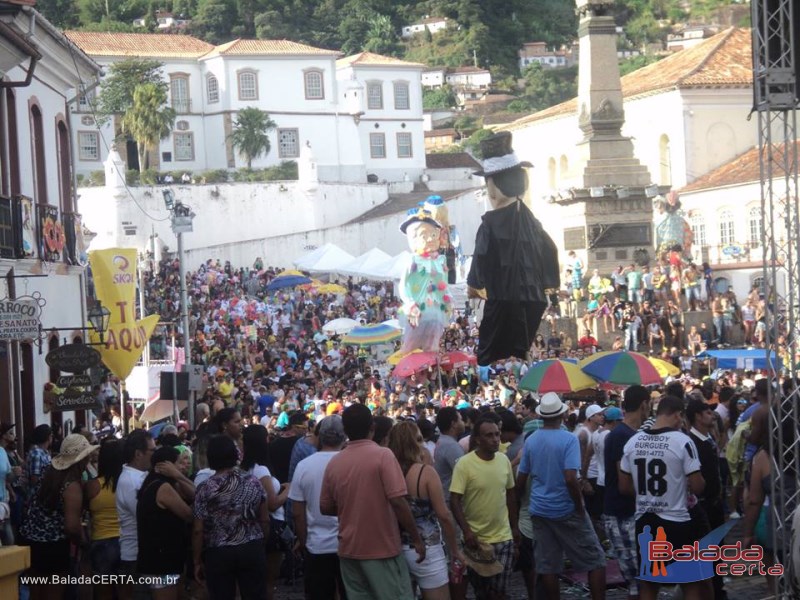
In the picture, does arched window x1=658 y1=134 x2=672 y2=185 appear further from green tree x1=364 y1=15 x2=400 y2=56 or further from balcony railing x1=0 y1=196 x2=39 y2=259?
green tree x1=364 y1=15 x2=400 y2=56

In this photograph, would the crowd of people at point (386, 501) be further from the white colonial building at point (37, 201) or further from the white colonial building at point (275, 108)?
the white colonial building at point (275, 108)

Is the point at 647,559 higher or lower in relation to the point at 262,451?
lower

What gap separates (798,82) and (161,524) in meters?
5.28

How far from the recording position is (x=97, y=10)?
10550 centimetres

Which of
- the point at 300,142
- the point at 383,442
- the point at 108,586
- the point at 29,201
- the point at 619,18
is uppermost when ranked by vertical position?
the point at 619,18

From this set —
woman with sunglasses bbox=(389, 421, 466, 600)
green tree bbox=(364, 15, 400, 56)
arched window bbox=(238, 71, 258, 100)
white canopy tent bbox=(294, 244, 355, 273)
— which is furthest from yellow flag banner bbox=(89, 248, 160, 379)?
green tree bbox=(364, 15, 400, 56)

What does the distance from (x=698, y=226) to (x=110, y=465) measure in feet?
143

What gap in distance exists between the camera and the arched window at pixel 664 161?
5641 cm

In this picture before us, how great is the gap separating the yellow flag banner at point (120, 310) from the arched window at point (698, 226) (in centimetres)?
3247

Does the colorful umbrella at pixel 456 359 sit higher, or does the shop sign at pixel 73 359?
the shop sign at pixel 73 359

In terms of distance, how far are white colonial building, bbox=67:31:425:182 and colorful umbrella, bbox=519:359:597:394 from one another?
63.3m

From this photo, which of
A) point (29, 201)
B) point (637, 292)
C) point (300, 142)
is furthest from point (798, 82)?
point (300, 142)

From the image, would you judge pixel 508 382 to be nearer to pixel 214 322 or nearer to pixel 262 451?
pixel 262 451

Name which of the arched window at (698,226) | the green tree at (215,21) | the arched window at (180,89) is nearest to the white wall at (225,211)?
the arched window at (180,89)
